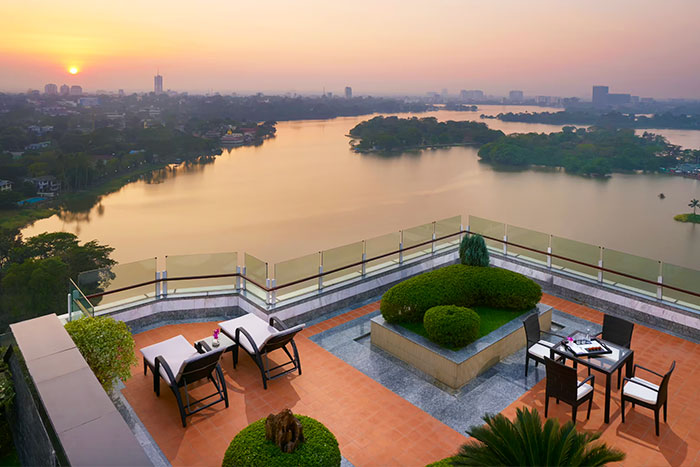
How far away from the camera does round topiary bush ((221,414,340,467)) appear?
11.9 ft

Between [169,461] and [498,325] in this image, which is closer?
[169,461]

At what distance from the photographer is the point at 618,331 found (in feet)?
20.1

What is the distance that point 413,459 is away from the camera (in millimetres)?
4727

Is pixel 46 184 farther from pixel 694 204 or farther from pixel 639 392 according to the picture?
pixel 694 204

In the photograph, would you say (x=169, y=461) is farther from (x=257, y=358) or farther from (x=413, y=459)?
(x=413, y=459)

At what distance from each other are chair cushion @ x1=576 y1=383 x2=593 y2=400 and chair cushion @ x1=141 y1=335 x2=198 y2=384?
419 cm

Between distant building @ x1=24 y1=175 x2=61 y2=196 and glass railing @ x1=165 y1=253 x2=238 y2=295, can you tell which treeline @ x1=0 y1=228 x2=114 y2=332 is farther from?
distant building @ x1=24 y1=175 x2=61 y2=196

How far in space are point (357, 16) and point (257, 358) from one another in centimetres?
7793

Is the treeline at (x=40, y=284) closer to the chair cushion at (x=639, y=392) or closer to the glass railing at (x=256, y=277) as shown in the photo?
the glass railing at (x=256, y=277)

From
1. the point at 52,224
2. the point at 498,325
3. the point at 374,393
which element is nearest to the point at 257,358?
the point at 374,393

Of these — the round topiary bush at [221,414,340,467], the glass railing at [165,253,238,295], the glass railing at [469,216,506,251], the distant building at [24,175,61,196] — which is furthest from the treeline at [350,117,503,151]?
the round topiary bush at [221,414,340,467]

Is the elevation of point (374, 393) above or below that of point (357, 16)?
below

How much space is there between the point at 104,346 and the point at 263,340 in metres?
1.79

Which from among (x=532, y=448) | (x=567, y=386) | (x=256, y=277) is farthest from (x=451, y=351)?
(x=256, y=277)
